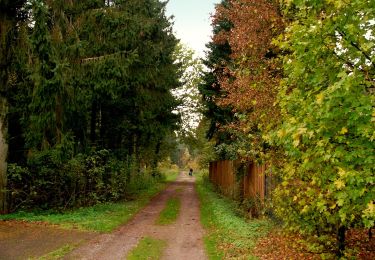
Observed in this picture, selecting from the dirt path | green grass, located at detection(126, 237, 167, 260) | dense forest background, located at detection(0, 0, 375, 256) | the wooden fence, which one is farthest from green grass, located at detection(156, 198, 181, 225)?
green grass, located at detection(126, 237, 167, 260)

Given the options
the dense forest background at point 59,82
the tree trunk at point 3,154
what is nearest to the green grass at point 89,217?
the tree trunk at point 3,154

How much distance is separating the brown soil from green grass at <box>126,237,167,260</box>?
1790 mm

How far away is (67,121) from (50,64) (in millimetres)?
3022

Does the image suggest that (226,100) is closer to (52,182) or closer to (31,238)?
(52,182)

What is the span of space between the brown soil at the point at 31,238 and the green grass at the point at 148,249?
179 centimetres

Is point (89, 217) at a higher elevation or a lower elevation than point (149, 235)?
higher

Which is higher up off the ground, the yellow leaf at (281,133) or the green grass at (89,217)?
the yellow leaf at (281,133)

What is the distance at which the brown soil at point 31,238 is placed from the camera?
9.64m

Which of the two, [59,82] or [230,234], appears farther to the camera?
[59,82]

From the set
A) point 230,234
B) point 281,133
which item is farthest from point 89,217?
point 281,133

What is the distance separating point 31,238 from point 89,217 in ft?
12.1

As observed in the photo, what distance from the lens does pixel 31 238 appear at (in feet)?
36.9

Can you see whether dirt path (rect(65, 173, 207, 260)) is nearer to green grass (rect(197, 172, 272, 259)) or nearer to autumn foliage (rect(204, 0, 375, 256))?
green grass (rect(197, 172, 272, 259))

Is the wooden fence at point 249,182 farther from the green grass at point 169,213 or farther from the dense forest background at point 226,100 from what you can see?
the green grass at point 169,213
